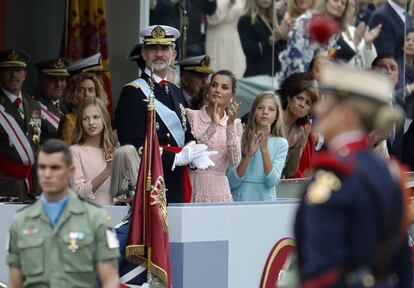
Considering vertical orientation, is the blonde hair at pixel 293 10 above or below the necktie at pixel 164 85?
above

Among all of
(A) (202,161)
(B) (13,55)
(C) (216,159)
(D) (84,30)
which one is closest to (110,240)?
(A) (202,161)

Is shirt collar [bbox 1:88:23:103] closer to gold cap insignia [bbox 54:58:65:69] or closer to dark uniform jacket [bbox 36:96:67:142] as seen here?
dark uniform jacket [bbox 36:96:67:142]

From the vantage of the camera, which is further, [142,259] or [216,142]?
[216,142]

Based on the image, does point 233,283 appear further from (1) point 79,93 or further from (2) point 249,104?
(2) point 249,104

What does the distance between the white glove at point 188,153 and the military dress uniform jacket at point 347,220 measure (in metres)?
4.09

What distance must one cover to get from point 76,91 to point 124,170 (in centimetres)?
175

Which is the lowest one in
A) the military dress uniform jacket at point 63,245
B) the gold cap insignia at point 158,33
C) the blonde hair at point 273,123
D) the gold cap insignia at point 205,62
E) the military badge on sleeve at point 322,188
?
the military dress uniform jacket at point 63,245

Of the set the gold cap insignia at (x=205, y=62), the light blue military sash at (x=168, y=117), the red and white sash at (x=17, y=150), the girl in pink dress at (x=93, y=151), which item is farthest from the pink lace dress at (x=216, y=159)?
the gold cap insignia at (x=205, y=62)

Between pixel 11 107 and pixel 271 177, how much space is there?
210cm

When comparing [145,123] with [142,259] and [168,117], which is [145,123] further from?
[142,259]

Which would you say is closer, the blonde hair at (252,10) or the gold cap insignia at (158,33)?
the gold cap insignia at (158,33)

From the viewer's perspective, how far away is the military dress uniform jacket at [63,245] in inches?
268

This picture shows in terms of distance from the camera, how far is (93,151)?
9773mm

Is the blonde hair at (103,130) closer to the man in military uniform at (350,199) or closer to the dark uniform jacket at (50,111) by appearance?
the dark uniform jacket at (50,111)
